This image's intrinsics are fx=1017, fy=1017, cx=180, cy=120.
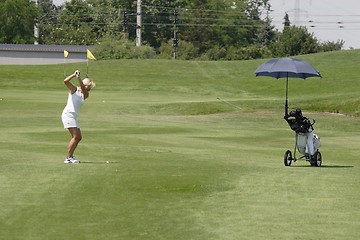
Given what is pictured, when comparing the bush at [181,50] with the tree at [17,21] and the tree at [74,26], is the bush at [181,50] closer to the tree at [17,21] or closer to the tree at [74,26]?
the tree at [74,26]

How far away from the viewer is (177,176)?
62.6ft

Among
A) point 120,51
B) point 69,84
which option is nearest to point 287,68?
point 69,84

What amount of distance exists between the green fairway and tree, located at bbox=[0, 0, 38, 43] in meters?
93.2

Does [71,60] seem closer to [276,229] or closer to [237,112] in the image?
[237,112]

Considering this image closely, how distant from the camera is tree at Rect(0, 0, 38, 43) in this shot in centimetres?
14225

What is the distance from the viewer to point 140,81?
75812 mm

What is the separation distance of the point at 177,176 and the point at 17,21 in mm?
129791

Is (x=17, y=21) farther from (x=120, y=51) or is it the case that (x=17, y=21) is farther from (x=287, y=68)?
(x=287, y=68)

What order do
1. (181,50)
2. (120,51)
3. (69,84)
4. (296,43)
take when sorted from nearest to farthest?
(69,84) < (120,51) < (296,43) < (181,50)

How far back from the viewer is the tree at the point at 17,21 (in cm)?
14225

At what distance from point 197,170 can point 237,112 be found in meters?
29.5

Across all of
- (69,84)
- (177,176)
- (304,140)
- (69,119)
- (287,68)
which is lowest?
(177,176)

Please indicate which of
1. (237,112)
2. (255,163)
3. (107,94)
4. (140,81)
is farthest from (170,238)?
(140,81)

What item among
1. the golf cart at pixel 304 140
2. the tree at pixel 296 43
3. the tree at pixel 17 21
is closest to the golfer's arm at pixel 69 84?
the golf cart at pixel 304 140
